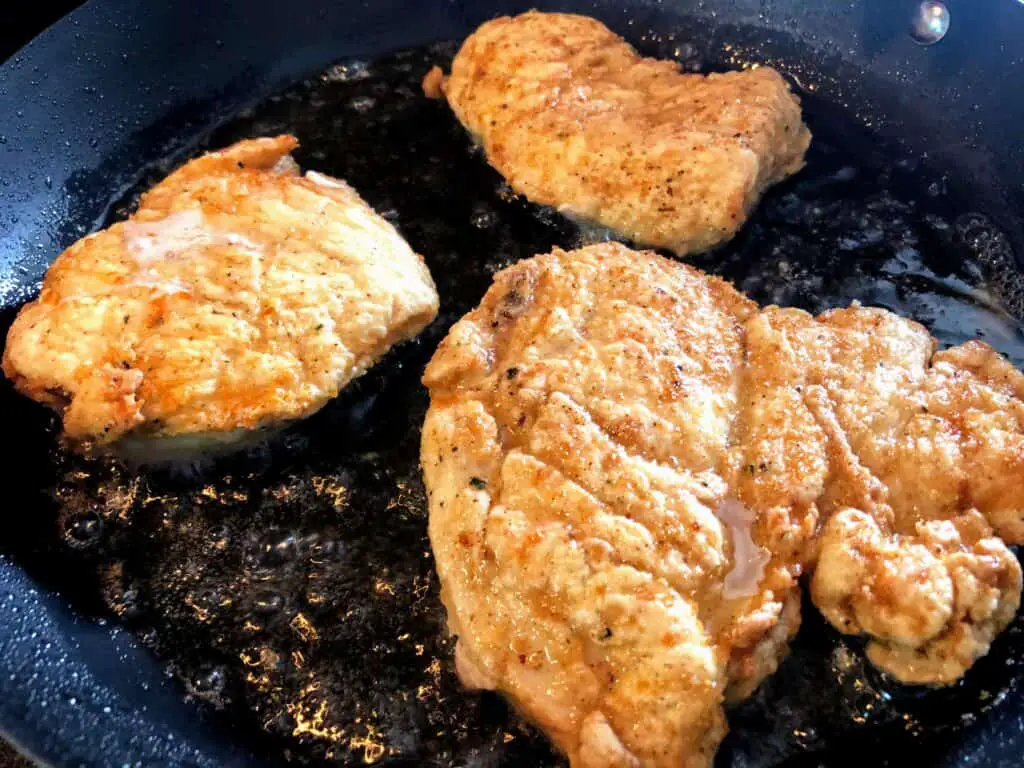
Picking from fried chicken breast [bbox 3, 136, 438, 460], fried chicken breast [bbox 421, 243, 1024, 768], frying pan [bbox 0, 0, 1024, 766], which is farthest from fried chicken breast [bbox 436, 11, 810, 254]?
fried chicken breast [bbox 3, 136, 438, 460]

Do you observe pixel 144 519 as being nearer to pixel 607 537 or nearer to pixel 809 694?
pixel 607 537

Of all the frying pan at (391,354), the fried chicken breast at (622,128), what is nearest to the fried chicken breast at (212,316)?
the frying pan at (391,354)

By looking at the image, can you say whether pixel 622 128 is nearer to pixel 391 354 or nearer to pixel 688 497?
pixel 391 354

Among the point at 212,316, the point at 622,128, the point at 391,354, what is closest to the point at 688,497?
the point at 391,354

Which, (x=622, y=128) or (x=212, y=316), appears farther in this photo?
(x=622, y=128)

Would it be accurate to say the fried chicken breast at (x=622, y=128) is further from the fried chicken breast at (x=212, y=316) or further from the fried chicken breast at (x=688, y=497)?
the fried chicken breast at (x=212, y=316)
